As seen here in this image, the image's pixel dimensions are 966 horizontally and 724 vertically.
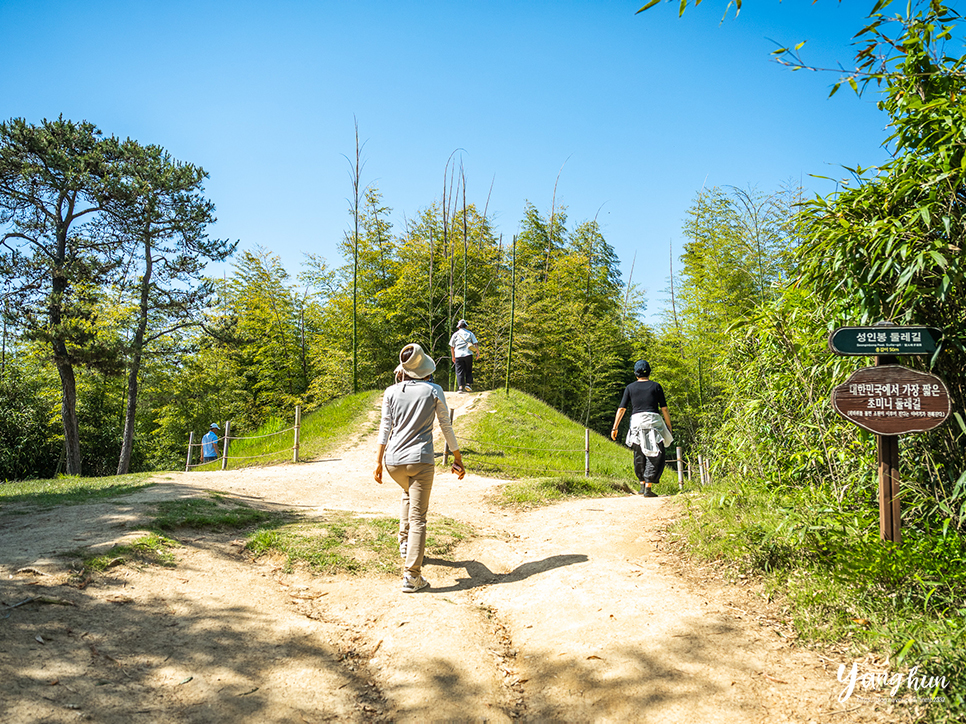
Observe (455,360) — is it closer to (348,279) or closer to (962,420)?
(348,279)

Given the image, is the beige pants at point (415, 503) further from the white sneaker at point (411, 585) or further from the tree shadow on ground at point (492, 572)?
the tree shadow on ground at point (492, 572)

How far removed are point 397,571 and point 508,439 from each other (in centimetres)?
774

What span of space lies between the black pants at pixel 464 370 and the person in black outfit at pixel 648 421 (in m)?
6.74

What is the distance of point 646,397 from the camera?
698cm

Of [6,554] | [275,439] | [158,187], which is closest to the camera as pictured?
[6,554]

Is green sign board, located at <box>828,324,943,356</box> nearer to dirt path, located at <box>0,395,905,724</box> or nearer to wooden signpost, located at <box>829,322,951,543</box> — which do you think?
wooden signpost, located at <box>829,322,951,543</box>

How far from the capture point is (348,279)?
67.3ft

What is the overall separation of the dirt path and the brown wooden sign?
126 centimetres

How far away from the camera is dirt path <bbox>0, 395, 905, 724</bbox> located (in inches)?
96.7

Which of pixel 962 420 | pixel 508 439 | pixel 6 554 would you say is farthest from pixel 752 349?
pixel 508 439

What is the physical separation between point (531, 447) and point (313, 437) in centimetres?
483

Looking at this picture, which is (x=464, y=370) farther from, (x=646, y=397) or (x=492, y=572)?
(x=492, y=572)

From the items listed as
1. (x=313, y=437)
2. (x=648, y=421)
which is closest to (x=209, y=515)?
(x=648, y=421)

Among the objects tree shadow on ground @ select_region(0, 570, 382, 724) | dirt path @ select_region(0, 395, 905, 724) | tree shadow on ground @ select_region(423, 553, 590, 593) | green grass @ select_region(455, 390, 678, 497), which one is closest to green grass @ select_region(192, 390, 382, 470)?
green grass @ select_region(455, 390, 678, 497)
